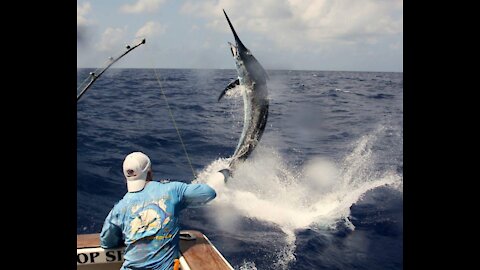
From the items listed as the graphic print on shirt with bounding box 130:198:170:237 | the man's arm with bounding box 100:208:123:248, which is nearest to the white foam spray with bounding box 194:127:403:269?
the man's arm with bounding box 100:208:123:248

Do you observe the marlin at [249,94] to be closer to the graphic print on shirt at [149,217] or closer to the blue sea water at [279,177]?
the blue sea water at [279,177]

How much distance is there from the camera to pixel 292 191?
27.5ft

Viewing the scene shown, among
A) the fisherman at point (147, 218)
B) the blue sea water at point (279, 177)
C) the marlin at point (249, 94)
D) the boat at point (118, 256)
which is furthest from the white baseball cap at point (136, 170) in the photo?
the marlin at point (249, 94)

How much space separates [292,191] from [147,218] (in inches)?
223

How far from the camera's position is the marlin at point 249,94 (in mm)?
6445

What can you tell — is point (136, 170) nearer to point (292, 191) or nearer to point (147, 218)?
point (147, 218)

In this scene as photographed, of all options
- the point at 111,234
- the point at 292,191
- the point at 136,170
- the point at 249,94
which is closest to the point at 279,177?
the point at 292,191

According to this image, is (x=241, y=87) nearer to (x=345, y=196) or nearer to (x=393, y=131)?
(x=345, y=196)

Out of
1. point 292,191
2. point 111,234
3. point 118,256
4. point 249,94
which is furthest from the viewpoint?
point 292,191

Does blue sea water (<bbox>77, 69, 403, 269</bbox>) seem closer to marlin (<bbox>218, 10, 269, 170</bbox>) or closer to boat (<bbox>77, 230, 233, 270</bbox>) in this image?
marlin (<bbox>218, 10, 269, 170</bbox>)

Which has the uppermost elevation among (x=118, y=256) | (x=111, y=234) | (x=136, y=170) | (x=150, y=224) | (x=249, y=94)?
(x=249, y=94)

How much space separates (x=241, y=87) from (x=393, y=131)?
9.33 meters

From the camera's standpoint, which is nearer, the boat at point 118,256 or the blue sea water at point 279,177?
the boat at point 118,256

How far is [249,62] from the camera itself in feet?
21.2
